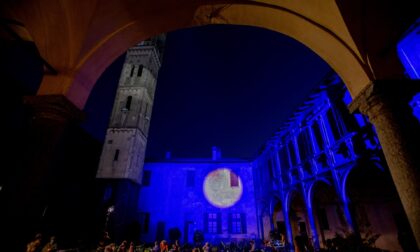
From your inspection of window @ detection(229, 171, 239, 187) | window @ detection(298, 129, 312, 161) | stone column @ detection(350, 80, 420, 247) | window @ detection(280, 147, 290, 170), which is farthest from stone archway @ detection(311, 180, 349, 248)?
stone column @ detection(350, 80, 420, 247)

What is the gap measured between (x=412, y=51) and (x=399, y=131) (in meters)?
4.54

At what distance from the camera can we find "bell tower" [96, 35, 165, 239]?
1833cm

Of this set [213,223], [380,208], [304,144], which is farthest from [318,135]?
[213,223]

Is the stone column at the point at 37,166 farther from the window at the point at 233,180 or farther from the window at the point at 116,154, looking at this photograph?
the window at the point at 233,180

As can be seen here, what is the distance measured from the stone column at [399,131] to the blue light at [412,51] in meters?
3.55

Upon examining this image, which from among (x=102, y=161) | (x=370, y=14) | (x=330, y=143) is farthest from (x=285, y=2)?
(x=102, y=161)

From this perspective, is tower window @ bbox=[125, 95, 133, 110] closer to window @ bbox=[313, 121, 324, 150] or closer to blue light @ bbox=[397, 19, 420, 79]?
window @ bbox=[313, 121, 324, 150]

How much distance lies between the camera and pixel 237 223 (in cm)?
2141

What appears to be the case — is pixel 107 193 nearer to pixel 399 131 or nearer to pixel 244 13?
pixel 244 13

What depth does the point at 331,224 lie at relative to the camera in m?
13.5

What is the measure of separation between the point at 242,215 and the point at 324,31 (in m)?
21.1

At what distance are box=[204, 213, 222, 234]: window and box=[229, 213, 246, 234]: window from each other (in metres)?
1.15

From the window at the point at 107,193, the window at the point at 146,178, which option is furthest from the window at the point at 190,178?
the window at the point at 107,193

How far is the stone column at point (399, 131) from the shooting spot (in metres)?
2.49
